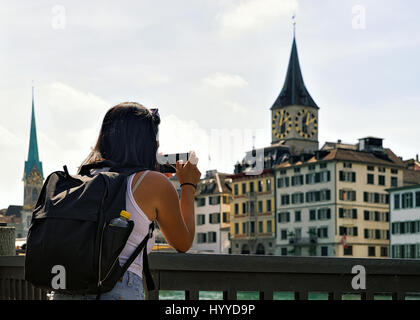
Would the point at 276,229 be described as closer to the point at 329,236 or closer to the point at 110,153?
the point at 329,236

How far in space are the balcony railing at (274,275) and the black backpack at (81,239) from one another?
0.92m

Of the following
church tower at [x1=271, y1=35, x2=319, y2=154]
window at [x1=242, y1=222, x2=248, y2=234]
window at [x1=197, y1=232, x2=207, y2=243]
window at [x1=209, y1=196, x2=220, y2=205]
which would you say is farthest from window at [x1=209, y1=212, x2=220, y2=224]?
church tower at [x1=271, y1=35, x2=319, y2=154]

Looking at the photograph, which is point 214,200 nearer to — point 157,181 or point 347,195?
point 347,195

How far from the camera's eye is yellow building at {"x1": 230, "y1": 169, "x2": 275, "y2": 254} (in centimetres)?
8425

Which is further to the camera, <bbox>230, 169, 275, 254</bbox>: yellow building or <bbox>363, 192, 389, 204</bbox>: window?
<bbox>230, 169, 275, 254</bbox>: yellow building

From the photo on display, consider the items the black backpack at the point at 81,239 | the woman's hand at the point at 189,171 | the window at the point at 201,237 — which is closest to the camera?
the black backpack at the point at 81,239

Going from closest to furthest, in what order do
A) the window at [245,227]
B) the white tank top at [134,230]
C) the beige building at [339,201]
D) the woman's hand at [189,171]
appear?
the white tank top at [134,230]
the woman's hand at [189,171]
the beige building at [339,201]
the window at [245,227]

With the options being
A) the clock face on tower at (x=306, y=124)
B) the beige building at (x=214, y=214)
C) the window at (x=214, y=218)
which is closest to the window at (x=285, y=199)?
the beige building at (x=214, y=214)

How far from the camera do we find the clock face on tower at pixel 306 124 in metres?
107

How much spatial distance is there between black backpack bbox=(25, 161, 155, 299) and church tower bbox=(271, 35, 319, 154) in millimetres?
102515

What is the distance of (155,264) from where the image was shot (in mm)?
3748

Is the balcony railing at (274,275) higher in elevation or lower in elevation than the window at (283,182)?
lower

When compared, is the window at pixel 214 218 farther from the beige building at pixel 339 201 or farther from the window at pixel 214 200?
the beige building at pixel 339 201

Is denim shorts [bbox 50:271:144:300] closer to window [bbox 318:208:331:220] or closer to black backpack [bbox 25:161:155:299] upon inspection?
black backpack [bbox 25:161:155:299]
